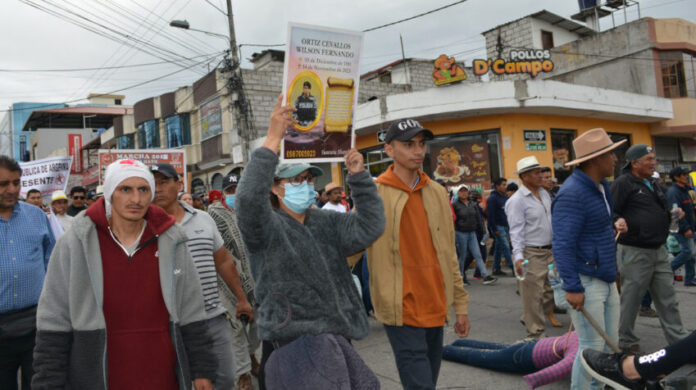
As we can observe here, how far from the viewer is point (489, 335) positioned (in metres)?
6.05

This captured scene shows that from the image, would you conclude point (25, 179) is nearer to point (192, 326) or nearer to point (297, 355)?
point (192, 326)

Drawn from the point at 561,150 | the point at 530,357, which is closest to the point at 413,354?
the point at 530,357

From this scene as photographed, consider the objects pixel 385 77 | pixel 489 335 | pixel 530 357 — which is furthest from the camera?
pixel 385 77

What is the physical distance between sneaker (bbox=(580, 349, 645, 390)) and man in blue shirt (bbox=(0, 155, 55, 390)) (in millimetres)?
3685

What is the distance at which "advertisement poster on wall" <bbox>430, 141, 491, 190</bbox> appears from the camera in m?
16.5

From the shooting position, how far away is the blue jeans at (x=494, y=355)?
4.57m

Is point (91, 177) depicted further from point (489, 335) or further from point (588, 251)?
point (588, 251)

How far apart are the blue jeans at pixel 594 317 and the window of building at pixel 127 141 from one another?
3302cm

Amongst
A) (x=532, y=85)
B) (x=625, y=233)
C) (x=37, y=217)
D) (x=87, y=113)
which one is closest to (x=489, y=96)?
(x=532, y=85)

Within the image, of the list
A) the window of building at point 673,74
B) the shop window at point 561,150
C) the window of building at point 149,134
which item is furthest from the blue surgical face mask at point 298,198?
the window of building at point 149,134

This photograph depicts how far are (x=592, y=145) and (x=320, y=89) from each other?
2079 millimetres

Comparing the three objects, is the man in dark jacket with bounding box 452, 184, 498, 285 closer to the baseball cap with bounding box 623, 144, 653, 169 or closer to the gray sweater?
the baseball cap with bounding box 623, 144, 653, 169

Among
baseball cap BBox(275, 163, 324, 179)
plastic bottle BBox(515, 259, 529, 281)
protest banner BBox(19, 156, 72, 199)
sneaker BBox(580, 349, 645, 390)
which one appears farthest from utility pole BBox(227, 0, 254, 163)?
sneaker BBox(580, 349, 645, 390)

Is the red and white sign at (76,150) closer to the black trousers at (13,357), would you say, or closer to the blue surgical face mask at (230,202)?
the blue surgical face mask at (230,202)
